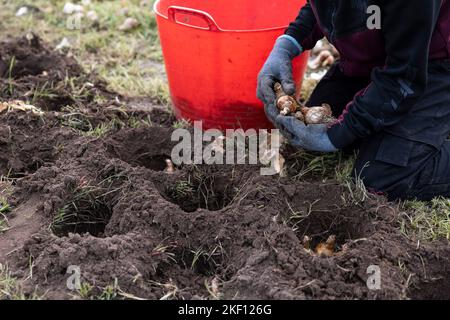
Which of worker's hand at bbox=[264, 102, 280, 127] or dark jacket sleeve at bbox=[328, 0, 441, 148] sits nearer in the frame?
dark jacket sleeve at bbox=[328, 0, 441, 148]

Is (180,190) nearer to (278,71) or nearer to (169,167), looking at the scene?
(169,167)

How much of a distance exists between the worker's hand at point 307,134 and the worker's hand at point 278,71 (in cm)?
12

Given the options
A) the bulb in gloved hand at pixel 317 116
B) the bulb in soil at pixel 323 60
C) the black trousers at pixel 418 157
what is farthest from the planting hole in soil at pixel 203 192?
the bulb in soil at pixel 323 60

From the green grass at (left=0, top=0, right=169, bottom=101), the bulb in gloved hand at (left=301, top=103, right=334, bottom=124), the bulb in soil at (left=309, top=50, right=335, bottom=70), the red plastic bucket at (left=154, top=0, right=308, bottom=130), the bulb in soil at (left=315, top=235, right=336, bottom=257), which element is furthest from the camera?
the bulb in soil at (left=309, top=50, right=335, bottom=70)

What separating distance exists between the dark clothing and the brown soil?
26 cm

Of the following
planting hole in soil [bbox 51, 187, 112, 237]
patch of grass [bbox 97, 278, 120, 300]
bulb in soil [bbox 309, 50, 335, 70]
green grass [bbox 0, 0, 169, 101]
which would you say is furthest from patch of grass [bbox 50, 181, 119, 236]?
bulb in soil [bbox 309, 50, 335, 70]

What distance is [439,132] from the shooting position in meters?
2.06

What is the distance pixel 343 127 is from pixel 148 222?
0.69 metres

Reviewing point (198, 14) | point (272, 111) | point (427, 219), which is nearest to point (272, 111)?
point (272, 111)

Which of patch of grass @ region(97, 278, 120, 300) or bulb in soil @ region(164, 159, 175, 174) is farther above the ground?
patch of grass @ region(97, 278, 120, 300)

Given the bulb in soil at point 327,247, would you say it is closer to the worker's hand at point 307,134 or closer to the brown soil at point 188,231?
the brown soil at point 188,231

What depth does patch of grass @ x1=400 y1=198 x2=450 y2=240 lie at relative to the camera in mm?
1935

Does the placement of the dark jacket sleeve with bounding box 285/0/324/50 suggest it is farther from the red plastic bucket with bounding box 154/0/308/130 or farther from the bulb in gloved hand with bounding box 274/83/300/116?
the bulb in gloved hand with bounding box 274/83/300/116
